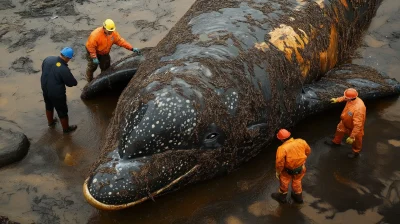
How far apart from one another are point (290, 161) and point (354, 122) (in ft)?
6.63

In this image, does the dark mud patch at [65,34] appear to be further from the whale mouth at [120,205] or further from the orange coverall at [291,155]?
the orange coverall at [291,155]

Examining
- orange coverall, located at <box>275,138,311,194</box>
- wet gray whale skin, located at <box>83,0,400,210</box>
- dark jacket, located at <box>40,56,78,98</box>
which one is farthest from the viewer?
dark jacket, located at <box>40,56,78,98</box>

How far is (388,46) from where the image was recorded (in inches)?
514

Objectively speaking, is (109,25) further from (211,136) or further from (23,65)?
(211,136)

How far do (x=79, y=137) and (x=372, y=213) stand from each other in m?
6.56

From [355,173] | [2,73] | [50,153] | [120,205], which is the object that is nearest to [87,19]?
[2,73]

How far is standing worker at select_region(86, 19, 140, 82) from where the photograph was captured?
10797mm

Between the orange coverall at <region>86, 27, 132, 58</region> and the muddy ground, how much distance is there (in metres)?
1.24

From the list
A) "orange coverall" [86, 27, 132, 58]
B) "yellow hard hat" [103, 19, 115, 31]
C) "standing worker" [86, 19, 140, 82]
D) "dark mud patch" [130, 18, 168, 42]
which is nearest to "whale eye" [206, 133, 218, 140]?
"standing worker" [86, 19, 140, 82]

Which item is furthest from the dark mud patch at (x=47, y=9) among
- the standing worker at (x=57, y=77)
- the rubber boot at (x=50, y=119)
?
the standing worker at (x=57, y=77)

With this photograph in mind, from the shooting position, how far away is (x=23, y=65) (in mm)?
12695

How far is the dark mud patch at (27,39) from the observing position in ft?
44.4

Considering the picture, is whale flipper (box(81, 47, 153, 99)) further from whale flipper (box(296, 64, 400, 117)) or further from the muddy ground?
whale flipper (box(296, 64, 400, 117))

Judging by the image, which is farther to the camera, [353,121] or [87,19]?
[87,19]
